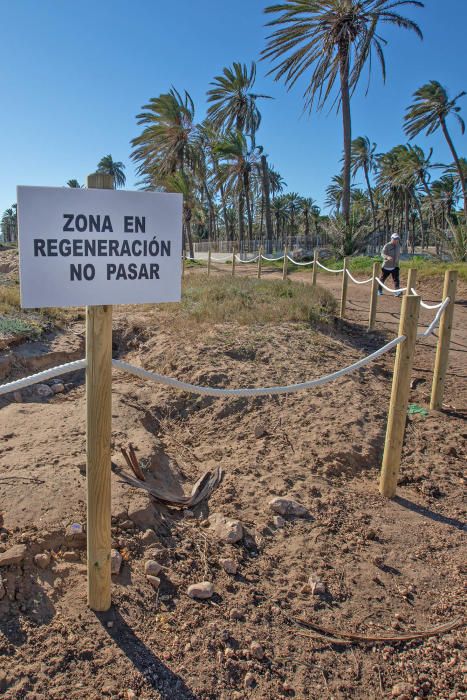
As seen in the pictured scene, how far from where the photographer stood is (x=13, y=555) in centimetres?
243

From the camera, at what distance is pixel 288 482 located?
3939 millimetres

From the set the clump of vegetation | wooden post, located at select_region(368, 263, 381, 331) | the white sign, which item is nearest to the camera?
the white sign

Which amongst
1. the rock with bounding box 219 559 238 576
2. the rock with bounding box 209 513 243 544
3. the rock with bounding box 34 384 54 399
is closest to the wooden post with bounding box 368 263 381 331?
the rock with bounding box 34 384 54 399

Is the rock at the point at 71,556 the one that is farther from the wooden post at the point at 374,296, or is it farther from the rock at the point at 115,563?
the wooden post at the point at 374,296

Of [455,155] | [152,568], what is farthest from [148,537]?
[455,155]

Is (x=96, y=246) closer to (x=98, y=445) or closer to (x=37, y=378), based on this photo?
(x=37, y=378)

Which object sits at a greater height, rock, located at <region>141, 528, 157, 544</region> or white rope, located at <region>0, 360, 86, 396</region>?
white rope, located at <region>0, 360, 86, 396</region>

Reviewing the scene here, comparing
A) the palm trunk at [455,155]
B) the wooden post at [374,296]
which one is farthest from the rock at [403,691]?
the palm trunk at [455,155]

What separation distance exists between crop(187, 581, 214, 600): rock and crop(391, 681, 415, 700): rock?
0.98 metres

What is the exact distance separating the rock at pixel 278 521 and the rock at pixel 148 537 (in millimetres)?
900

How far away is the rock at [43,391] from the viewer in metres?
5.43

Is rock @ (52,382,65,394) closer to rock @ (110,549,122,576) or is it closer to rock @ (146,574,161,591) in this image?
rock @ (110,549,122,576)

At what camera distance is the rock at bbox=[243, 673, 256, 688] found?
212 centimetres

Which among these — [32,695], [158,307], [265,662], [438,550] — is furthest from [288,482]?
[158,307]
